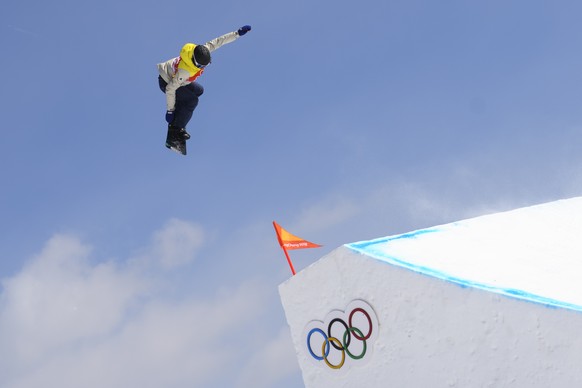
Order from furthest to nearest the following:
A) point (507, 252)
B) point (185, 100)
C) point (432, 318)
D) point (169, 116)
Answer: point (169, 116)
point (185, 100)
point (507, 252)
point (432, 318)

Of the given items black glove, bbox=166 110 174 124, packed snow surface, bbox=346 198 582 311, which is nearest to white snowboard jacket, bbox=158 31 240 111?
black glove, bbox=166 110 174 124

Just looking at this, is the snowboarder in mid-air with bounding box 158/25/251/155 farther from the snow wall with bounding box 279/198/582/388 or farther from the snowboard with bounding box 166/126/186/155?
the snow wall with bounding box 279/198/582/388

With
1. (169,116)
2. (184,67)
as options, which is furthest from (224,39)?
(169,116)

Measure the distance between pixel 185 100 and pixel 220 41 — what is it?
1.25 metres

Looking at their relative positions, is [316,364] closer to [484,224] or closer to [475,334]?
[475,334]

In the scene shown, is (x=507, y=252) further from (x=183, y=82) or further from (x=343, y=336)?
(x=183, y=82)

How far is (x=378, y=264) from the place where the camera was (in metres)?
5.37

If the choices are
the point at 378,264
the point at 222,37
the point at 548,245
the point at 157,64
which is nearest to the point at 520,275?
the point at 378,264

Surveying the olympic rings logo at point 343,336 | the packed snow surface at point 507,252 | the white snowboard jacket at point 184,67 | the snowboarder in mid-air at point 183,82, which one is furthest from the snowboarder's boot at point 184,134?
the olympic rings logo at point 343,336

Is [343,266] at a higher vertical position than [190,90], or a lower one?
lower

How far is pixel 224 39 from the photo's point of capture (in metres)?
8.45

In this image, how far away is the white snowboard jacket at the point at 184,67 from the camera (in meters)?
8.34

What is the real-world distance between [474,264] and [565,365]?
1.47 meters

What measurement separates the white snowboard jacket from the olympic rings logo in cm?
443
